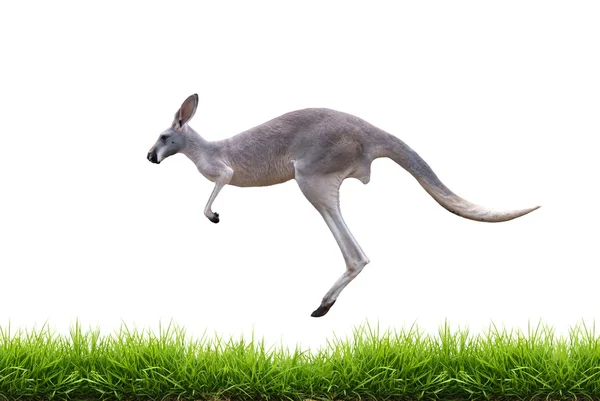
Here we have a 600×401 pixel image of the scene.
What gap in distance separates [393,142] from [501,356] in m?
1.29

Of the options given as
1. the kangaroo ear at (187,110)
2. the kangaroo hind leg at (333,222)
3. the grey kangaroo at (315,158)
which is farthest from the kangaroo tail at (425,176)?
the kangaroo ear at (187,110)

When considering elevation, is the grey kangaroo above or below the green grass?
above

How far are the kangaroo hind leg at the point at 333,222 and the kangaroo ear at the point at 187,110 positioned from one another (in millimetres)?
674

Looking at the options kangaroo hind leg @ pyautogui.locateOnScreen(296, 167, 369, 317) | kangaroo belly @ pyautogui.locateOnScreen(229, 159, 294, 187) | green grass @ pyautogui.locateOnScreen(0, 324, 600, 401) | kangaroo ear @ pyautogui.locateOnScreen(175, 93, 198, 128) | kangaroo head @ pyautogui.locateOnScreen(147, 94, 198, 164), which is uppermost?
kangaroo ear @ pyautogui.locateOnScreen(175, 93, 198, 128)

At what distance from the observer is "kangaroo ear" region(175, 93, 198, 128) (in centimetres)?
468

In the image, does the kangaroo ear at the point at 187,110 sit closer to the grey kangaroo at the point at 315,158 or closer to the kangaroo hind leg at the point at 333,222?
the grey kangaroo at the point at 315,158

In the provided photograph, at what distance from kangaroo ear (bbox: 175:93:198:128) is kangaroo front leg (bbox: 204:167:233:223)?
0.38 meters

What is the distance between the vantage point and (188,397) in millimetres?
4055

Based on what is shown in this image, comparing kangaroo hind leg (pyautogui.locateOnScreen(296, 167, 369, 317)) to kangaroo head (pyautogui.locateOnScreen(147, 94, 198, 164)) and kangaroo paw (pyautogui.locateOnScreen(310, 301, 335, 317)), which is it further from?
kangaroo head (pyautogui.locateOnScreen(147, 94, 198, 164))

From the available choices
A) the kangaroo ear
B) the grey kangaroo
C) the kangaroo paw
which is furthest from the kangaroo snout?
the kangaroo paw

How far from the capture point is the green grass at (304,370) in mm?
4078

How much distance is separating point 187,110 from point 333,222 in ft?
3.34

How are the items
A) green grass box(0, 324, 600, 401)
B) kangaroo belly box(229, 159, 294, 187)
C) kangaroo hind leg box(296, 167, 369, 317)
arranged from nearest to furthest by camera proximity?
green grass box(0, 324, 600, 401) < kangaroo hind leg box(296, 167, 369, 317) < kangaroo belly box(229, 159, 294, 187)

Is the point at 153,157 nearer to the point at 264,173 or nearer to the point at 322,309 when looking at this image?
the point at 264,173
